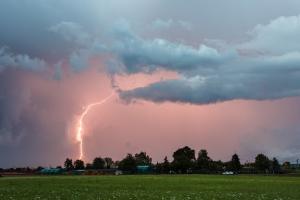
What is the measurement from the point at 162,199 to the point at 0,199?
10.6 m

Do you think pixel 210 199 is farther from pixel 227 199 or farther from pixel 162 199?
pixel 162 199

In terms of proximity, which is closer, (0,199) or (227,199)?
(0,199)

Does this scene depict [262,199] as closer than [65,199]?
No

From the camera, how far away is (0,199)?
114ft

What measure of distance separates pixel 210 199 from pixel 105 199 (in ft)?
24.3

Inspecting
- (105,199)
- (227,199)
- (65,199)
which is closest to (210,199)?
(227,199)

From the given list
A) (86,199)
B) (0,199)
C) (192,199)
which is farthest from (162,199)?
(0,199)

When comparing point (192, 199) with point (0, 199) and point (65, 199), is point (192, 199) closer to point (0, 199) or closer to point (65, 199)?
point (65, 199)

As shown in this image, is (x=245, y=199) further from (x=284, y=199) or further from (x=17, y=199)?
(x=17, y=199)

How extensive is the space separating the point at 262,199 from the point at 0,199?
1805 centimetres

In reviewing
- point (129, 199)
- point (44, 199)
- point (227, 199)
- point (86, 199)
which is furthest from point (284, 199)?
point (44, 199)

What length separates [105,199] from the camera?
35562 mm

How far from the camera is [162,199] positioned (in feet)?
117

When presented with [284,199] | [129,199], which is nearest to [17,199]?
[129,199]
